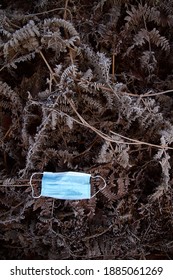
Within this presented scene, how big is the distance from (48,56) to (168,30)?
428 mm

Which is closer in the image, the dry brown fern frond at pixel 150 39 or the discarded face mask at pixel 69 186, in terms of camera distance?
the discarded face mask at pixel 69 186

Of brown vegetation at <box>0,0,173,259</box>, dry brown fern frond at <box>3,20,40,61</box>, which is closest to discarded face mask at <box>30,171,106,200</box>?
brown vegetation at <box>0,0,173,259</box>

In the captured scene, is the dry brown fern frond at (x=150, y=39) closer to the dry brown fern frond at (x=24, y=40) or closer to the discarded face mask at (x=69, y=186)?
the dry brown fern frond at (x=24, y=40)

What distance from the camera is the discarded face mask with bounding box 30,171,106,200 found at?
3.98ft

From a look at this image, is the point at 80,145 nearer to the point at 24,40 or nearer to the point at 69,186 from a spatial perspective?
the point at 69,186

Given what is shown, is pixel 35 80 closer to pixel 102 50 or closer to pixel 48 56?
pixel 48 56

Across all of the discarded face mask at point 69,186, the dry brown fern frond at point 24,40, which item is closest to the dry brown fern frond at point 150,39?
the dry brown fern frond at point 24,40

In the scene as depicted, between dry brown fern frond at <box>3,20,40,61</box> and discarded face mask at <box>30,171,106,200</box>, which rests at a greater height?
dry brown fern frond at <box>3,20,40,61</box>

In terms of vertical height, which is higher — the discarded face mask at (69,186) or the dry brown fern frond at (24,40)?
the dry brown fern frond at (24,40)

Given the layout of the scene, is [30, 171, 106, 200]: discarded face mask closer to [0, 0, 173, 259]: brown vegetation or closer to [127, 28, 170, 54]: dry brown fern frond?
[0, 0, 173, 259]: brown vegetation

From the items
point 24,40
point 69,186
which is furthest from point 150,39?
point 69,186

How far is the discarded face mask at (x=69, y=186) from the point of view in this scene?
1.21 m

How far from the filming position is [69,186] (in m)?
1.21
